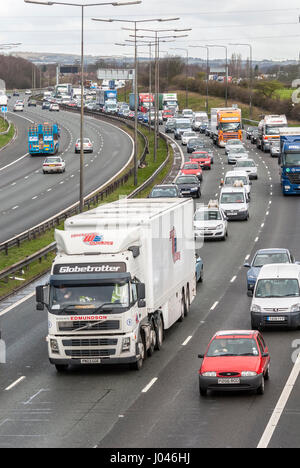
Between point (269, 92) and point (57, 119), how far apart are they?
45899mm

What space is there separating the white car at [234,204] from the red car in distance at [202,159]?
82.0 ft

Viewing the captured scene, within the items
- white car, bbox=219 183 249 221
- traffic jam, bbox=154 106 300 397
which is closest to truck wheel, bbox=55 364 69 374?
traffic jam, bbox=154 106 300 397

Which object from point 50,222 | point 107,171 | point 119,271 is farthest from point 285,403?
point 107,171

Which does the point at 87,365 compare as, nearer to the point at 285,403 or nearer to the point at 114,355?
the point at 114,355

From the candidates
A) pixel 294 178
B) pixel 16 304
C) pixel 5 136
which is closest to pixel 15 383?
pixel 16 304

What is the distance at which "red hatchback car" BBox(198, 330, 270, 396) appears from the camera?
23656 mm

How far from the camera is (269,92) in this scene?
598ft

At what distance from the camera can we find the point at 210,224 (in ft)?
176

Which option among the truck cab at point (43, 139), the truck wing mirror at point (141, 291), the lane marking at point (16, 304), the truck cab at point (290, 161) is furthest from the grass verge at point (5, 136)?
the truck wing mirror at point (141, 291)

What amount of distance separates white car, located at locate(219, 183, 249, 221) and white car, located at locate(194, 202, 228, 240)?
631cm

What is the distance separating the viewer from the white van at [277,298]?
105 ft

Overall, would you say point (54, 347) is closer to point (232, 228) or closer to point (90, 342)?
point (90, 342)

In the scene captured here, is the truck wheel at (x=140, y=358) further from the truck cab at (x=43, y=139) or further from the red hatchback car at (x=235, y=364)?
the truck cab at (x=43, y=139)
